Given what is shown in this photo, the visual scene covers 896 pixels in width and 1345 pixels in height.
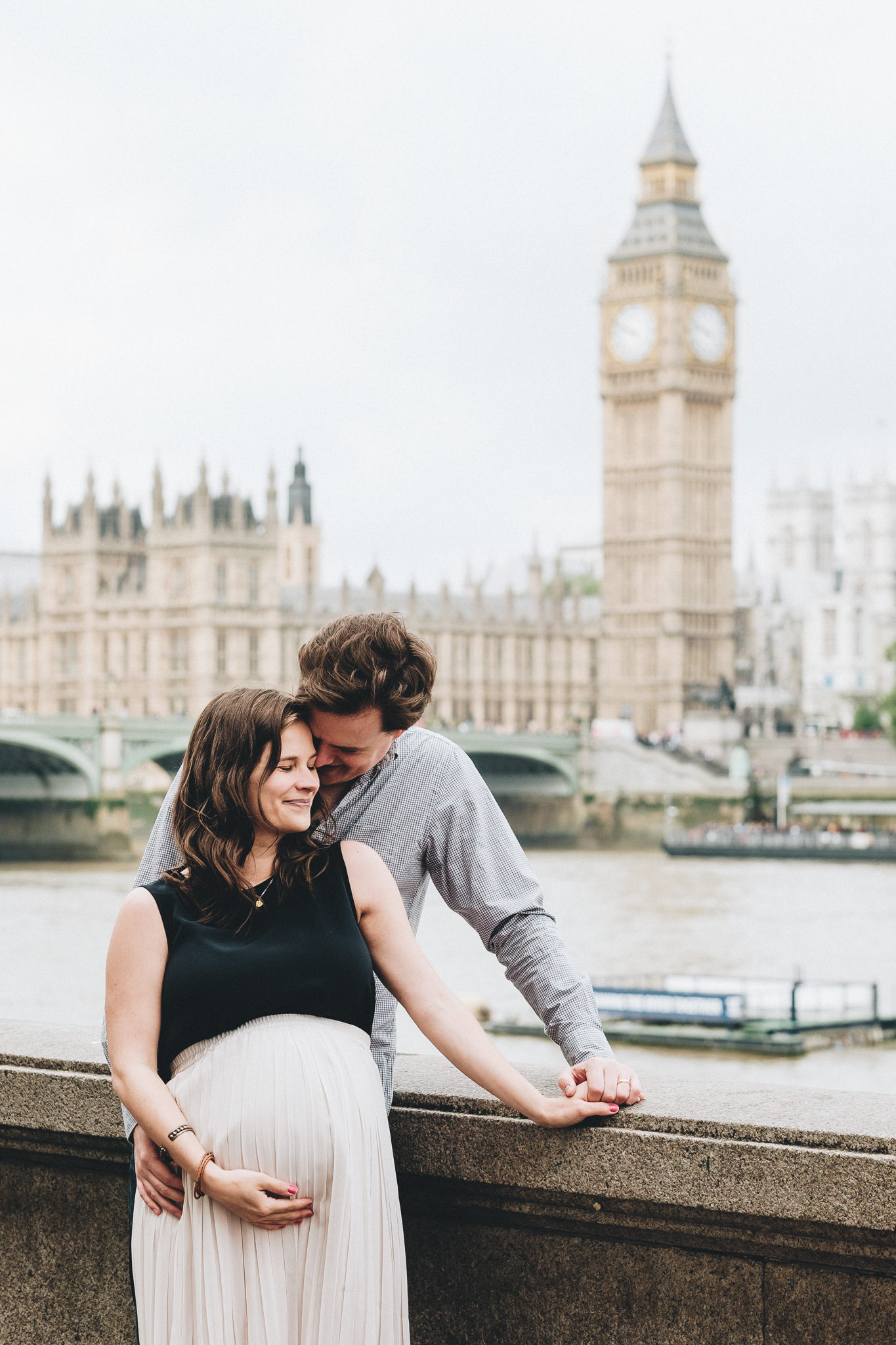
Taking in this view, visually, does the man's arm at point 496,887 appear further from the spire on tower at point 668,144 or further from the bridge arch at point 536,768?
the spire on tower at point 668,144

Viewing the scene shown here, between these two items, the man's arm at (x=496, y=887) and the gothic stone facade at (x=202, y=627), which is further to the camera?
the gothic stone facade at (x=202, y=627)

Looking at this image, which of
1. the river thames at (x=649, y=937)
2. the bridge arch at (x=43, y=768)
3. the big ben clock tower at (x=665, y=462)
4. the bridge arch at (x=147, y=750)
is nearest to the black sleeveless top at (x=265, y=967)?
the river thames at (x=649, y=937)

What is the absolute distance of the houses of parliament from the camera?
34.8 m

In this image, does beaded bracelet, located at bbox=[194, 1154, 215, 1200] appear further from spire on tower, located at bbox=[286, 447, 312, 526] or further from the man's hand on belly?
spire on tower, located at bbox=[286, 447, 312, 526]

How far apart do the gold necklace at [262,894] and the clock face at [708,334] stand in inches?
1484

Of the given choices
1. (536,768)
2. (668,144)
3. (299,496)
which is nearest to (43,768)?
(536,768)

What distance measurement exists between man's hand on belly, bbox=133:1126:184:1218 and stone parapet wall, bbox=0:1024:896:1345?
219mm

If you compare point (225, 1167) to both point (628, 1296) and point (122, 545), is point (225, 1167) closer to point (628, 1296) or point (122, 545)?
point (628, 1296)

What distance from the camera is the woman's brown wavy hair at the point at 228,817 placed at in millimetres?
1297

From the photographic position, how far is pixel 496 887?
4.70ft

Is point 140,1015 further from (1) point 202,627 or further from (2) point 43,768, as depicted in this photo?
(1) point 202,627

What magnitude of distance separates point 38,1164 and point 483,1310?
16.5 inches

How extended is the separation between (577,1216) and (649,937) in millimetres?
14590

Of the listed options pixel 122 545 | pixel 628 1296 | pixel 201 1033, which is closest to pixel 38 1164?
pixel 201 1033
